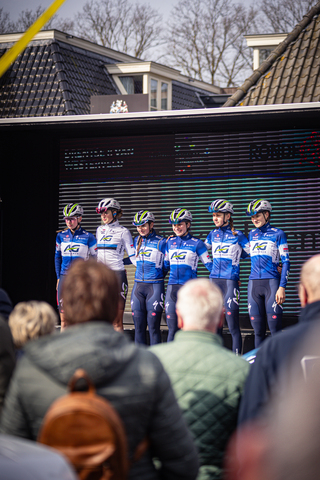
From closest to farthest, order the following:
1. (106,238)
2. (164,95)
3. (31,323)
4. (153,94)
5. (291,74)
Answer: (31,323) → (106,238) → (291,74) → (153,94) → (164,95)

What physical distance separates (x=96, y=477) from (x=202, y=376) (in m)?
0.76

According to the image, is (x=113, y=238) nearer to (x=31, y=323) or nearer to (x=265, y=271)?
(x=265, y=271)

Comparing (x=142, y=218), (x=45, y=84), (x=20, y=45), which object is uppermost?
(x=45, y=84)

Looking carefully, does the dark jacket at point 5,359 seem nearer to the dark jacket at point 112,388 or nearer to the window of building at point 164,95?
the dark jacket at point 112,388

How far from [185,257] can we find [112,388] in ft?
21.2

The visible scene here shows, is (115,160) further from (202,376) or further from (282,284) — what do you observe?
(202,376)

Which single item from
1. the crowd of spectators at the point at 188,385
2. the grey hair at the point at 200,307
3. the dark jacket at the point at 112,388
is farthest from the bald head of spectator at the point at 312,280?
the dark jacket at the point at 112,388

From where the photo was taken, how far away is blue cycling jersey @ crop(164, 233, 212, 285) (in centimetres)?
834

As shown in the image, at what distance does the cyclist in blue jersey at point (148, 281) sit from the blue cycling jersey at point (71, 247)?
88cm

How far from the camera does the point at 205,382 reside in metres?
2.46

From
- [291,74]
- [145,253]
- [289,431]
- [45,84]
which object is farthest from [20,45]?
[45,84]

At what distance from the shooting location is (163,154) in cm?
914

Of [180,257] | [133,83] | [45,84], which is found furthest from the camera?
[133,83]

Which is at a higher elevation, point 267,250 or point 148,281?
point 267,250
